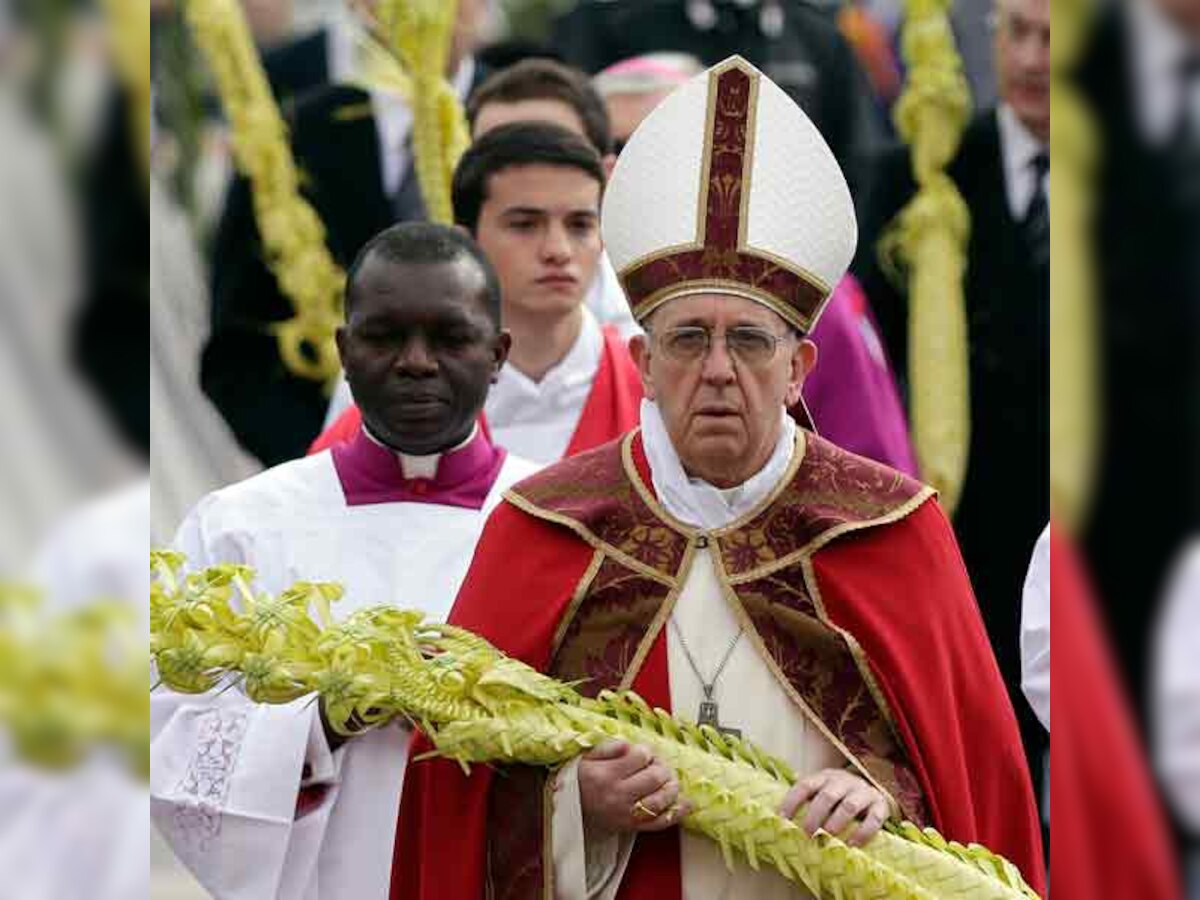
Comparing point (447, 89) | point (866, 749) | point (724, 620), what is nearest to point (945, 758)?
point (866, 749)

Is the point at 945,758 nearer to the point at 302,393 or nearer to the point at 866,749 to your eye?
the point at 866,749

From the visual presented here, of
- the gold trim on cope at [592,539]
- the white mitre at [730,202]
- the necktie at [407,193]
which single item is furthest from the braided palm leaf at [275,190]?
the gold trim on cope at [592,539]

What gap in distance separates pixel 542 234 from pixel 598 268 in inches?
23.7

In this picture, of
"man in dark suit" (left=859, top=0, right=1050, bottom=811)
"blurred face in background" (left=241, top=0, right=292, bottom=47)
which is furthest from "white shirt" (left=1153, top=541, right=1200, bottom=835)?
"blurred face in background" (left=241, top=0, right=292, bottom=47)

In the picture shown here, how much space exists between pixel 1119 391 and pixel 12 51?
74 cm

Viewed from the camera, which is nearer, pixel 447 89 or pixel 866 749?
pixel 866 749

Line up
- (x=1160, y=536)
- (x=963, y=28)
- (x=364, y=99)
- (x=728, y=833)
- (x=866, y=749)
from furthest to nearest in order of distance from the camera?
(x=364, y=99)
(x=963, y=28)
(x=866, y=749)
(x=728, y=833)
(x=1160, y=536)

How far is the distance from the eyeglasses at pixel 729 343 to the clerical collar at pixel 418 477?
0.99m

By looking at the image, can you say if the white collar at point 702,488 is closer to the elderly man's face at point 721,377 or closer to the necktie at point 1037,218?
the elderly man's face at point 721,377

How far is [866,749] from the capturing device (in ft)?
13.3

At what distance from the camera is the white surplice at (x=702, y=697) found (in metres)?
3.96

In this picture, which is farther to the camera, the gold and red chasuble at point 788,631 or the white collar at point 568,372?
the white collar at point 568,372

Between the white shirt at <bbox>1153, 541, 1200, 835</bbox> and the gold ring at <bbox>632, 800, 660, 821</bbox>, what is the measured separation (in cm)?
207

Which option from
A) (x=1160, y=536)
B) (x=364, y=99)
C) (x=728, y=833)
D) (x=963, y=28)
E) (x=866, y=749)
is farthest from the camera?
(x=364, y=99)
